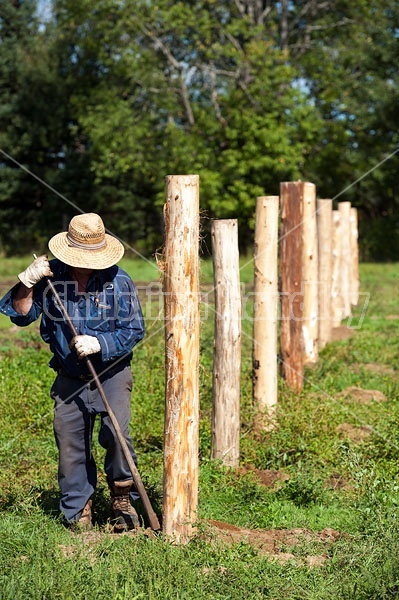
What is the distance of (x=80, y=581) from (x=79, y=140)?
30103 mm

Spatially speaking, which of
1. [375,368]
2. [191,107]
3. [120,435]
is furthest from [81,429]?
[191,107]

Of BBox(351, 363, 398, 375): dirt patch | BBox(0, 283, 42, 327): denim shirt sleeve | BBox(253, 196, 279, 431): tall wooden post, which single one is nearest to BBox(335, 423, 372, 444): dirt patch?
BBox(253, 196, 279, 431): tall wooden post

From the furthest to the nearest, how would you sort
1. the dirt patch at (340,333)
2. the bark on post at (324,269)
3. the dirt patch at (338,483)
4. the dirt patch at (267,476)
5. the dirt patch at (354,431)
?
the dirt patch at (340,333) → the bark on post at (324,269) → the dirt patch at (354,431) → the dirt patch at (267,476) → the dirt patch at (338,483)

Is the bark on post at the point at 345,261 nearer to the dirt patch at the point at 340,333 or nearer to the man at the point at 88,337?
the dirt patch at the point at 340,333

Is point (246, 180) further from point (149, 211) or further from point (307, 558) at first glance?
point (307, 558)

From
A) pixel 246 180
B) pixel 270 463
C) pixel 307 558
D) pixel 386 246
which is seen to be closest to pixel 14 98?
pixel 246 180

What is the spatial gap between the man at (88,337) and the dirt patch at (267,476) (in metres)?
1.38

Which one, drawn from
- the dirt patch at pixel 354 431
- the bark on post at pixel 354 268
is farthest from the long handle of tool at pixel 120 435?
the bark on post at pixel 354 268

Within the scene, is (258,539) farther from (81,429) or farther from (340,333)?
(340,333)

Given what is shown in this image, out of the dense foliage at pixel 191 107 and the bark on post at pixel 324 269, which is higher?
the dense foliage at pixel 191 107

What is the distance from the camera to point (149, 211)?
113 ft

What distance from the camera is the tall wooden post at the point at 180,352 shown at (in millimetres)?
5441

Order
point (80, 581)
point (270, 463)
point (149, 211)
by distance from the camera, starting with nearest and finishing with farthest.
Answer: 1. point (80, 581)
2. point (270, 463)
3. point (149, 211)

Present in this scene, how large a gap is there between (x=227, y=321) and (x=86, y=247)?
6.82 ft
